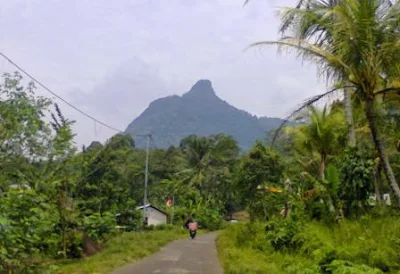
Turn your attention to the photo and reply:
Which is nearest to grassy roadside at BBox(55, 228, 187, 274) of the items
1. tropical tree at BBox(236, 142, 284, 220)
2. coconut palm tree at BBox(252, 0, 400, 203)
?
coconut palm tree at BBox(252, 0, 400, 203)

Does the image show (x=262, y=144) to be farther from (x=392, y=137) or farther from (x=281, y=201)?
(x=392, y=137)

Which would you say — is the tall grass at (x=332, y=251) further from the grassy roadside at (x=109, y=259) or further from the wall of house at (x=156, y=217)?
the wall of house at (x=156, y=217)

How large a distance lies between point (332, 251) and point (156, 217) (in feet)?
123

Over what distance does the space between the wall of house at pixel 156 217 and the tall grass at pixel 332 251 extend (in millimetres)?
29581

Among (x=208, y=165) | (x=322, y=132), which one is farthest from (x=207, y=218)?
(x=322, y=132)

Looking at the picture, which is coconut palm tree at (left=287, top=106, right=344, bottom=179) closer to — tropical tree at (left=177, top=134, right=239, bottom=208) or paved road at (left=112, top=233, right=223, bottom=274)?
paved road at (left=112, top=233, right=223, bottom=274)

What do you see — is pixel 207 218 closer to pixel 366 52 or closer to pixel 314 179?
pixel 314 179

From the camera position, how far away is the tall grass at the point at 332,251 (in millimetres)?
9094

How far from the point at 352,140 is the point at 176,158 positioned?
118 feet

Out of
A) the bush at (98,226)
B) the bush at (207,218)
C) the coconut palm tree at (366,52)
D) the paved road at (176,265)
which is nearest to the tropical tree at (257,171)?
the bush at (207,218)

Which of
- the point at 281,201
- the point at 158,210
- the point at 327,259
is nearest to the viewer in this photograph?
the point at 327,259

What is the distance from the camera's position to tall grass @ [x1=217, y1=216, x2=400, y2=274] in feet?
29.8

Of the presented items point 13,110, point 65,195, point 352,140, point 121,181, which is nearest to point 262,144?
point 121,181

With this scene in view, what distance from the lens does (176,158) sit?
50.7 metres
